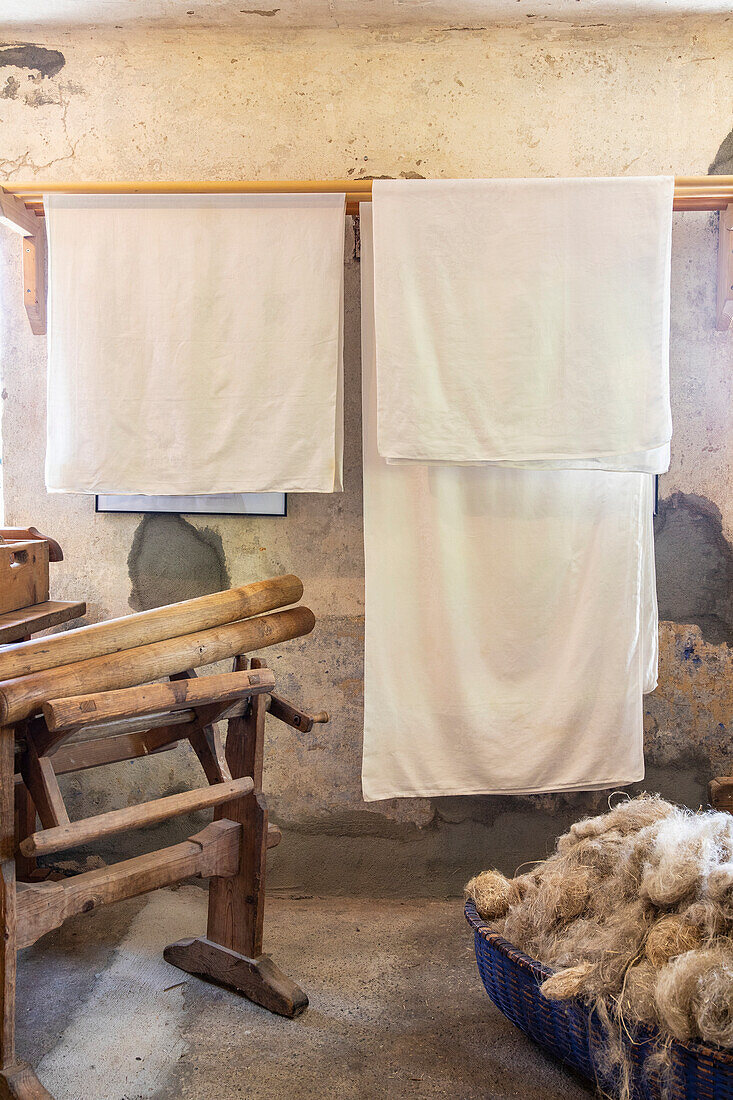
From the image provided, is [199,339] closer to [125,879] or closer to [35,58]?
[35,58]

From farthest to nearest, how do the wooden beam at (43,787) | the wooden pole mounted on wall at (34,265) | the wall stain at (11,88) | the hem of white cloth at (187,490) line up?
the wall stain at (11,88) < the wooden pole mounted on wall at (34,265) < the hem of white cloth at (187,490) < the wooden beam at (43,787)

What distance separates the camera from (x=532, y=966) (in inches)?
75.5

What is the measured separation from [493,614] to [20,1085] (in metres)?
1.79

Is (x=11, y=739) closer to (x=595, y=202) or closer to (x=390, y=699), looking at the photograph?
(x=390, y=699)

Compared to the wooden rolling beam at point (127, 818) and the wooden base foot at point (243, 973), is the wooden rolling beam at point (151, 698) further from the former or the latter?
the wooden base foot at point (243, 973)

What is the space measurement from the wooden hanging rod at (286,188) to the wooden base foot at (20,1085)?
7.84ft

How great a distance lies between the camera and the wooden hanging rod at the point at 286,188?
248 centimetres

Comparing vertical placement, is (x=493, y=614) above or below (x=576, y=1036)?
above

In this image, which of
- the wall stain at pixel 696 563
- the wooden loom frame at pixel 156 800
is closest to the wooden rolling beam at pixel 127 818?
the wooden loom frame at pixel 156 800

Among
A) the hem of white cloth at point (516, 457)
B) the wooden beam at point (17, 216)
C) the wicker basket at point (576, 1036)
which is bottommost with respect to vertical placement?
the wicker basket at point (576, 1036)

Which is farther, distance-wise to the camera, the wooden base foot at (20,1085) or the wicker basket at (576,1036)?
the wooden base foot at (20,1085)

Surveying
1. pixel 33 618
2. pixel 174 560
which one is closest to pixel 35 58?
pixel 174 560

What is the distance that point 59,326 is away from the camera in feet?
8.68

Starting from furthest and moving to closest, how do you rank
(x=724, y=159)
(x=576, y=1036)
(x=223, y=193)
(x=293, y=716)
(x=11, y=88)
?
(x=11, y=88), (x=724, y=159), (x=223, y=193), (x=293, y=716), (x=576, y=1036)
